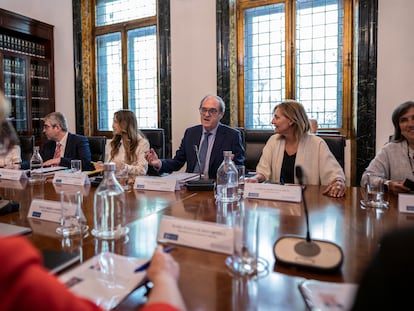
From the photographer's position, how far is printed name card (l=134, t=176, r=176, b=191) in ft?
6.05

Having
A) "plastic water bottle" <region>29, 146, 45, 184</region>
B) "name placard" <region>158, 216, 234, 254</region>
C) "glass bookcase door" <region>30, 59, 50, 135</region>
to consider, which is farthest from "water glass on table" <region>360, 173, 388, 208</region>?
"glass bookcase door" <region>30, 59, 50, 135</region>

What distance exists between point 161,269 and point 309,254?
1.30 ft

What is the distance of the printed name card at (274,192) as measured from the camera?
60.6 inches

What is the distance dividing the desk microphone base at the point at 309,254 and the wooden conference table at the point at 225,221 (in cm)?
2

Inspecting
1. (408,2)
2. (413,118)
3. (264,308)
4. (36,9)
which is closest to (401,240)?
(264,308)

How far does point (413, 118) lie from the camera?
6.61 feet

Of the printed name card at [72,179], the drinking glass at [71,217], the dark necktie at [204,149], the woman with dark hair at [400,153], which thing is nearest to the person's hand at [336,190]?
the woman with dark hair at [400,153]

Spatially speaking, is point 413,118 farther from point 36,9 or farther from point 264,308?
point 36,9

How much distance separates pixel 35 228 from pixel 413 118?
213 cm

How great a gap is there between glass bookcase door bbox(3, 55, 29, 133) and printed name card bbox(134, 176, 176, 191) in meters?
3.69

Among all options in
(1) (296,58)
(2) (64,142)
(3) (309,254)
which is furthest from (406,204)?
(1) (296,58)

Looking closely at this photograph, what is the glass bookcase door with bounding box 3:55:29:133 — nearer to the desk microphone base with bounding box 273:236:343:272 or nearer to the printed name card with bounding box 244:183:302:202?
the printed name card with bounding box 244:183:302:202

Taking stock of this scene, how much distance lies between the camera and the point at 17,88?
15.8 feet

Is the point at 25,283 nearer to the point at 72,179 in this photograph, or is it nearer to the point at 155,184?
the point at 155,184
